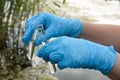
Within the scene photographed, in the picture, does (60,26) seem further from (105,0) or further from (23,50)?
(105,0)

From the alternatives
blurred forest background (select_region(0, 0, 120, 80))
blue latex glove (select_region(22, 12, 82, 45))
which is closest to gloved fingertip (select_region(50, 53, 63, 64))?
blue latex glove (select_region(22, 12, 82, 45))

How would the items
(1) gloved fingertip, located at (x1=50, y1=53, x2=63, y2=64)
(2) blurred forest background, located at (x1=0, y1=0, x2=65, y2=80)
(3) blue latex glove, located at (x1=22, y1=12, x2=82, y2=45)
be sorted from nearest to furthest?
(1) gloved fingertip, located at (x1=50, y1=53, x2=63, y2=64) → (3) blue latex glove, located at (x1=22, y1=12, x2=82, y2=45) → (2) blurred forest background, located at (x1=0, y1=0, x2=65, y2=80)

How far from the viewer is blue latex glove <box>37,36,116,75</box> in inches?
50.9

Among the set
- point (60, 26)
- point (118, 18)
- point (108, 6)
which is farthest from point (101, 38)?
point (108, 6)

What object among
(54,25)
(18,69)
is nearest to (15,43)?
(18,69)

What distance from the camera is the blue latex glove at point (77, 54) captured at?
129 centimetres

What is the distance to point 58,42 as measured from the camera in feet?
4.35

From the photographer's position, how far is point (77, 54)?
1.31 metres

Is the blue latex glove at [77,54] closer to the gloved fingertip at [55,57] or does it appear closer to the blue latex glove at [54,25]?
the gloved fingertip at [55,57]

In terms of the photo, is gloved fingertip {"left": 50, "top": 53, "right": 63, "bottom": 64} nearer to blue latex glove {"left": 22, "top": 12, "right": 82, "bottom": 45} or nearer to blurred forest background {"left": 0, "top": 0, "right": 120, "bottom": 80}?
blue latex glove {"left": 22, "top": 12, "right": 82, "bottom": 45}

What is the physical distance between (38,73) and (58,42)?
796 millimetres

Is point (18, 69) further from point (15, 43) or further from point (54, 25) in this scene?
point (54, 25)

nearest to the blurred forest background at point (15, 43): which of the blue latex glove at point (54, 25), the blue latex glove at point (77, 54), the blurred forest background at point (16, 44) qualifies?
the blurred forest background at point (16, 44)

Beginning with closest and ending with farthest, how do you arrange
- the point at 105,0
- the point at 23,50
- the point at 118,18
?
1. the point at 23,50
2. the point at 118,18
3. the point at 105,0
